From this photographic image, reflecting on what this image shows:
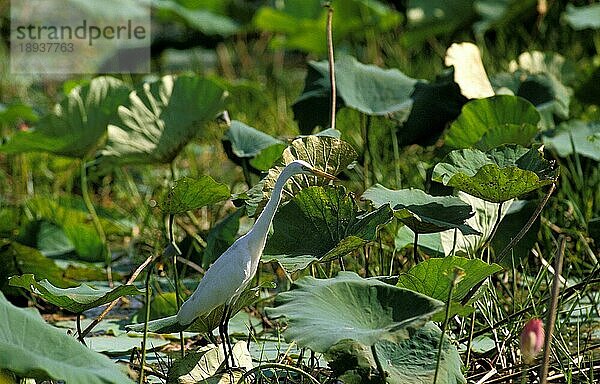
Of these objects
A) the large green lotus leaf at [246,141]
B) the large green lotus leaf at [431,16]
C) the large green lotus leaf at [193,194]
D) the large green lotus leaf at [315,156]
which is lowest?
the large green lotus leaf at [193,194]

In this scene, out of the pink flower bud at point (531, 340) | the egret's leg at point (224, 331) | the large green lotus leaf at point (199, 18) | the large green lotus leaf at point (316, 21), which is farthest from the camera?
the large green lotus leaf at point (199, 18)

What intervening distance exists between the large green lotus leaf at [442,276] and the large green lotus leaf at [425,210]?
92 mm

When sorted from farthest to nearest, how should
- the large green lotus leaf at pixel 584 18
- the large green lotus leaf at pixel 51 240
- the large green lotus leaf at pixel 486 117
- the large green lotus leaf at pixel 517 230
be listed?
the large green lotus leaf at pixel 584 18, the large green lotus leaf at pixel 51 240, the large green lotus leaf at pixel 486 117, the large green lotus leaf at pixel 517 230

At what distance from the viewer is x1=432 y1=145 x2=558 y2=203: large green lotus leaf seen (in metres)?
1.20

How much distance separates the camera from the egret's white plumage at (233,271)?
3.68ft

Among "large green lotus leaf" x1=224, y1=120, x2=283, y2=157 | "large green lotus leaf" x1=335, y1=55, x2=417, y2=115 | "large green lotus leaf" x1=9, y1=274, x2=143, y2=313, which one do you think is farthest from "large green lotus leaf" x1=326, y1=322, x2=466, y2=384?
"large green lotus leaf" x1=335, y1=55, x2=417, y2=115

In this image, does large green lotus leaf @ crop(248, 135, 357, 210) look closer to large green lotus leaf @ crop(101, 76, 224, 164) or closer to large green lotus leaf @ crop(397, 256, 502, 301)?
large green lotus leaf @ crop(397, 256, 502, 301)

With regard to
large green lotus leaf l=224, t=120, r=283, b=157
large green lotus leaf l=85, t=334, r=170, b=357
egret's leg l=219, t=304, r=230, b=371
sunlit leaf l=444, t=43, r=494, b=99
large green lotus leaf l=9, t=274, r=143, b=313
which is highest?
sunlit leaf l=444, t=43, r=494, b=99

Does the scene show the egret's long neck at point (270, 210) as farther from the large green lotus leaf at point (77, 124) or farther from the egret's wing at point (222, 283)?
the large green lotus leaf at point (77, 124)

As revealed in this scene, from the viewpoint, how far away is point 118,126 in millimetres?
1894

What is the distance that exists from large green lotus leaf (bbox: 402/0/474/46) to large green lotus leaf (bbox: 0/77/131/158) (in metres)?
1.54

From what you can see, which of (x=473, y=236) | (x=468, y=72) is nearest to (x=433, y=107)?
(x=468, y=72)

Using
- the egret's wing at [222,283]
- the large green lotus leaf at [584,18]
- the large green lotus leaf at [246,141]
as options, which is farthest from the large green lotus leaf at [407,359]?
the large green lotus leaf at [584,18]

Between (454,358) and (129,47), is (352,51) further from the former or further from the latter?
(454,358)
